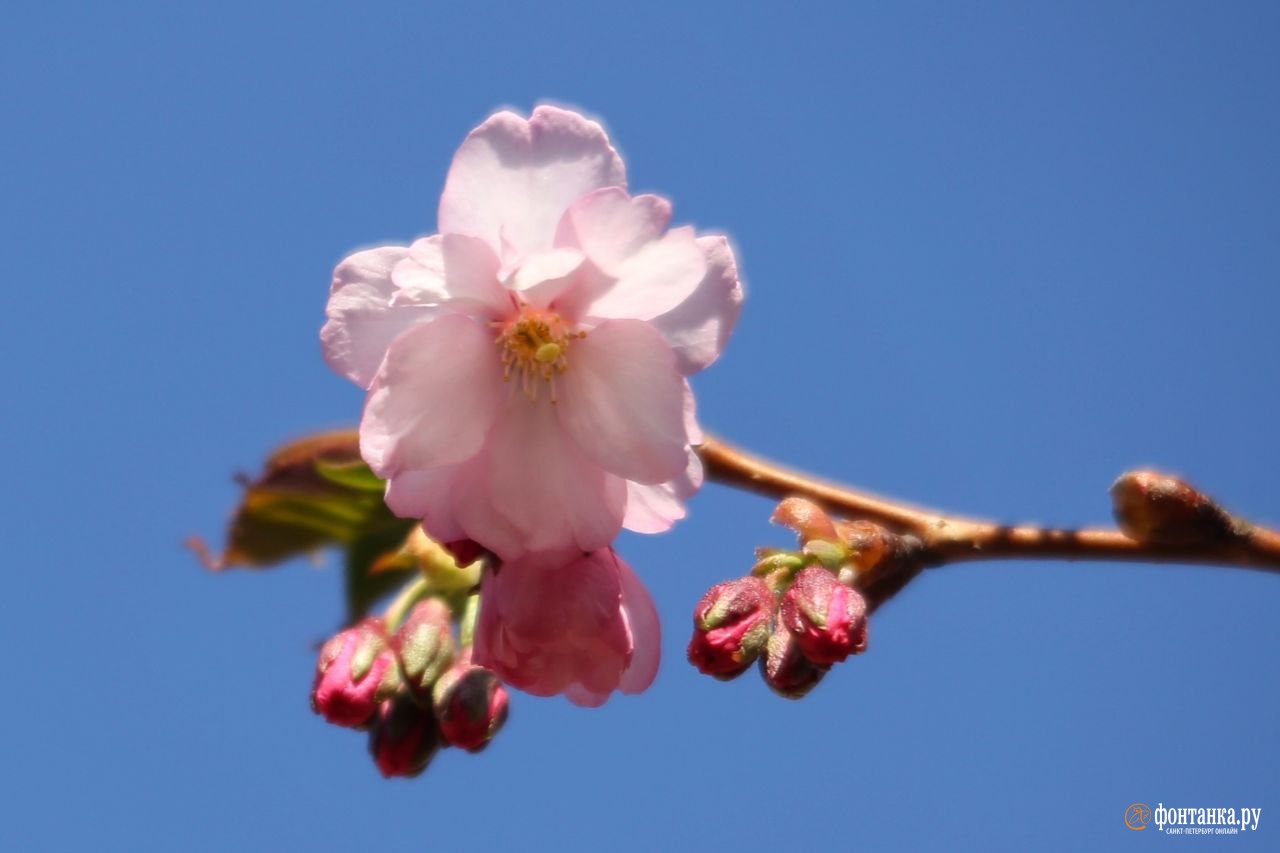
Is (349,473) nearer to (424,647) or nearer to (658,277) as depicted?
(424,647)

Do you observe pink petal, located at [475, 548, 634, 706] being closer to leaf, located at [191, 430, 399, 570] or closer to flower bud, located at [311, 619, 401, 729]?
flower bud, located at [311, 619, 401, 729]

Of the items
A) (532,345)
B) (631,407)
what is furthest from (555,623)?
(532,345)

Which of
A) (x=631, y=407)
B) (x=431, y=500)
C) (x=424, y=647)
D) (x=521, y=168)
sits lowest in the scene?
(x=424, y=647)

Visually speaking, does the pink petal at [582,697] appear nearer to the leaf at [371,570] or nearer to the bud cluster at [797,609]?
the bud cluster at [797,609]

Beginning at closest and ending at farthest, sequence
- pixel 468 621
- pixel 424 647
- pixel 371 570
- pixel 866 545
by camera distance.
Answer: pixel 866 545 → pixel 424 647 → pixel 468 621 → pixel 371 570

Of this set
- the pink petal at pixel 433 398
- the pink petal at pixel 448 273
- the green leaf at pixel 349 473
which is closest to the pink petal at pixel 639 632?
the pink petal at pixel 433 398

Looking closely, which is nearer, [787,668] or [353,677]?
[787,668]

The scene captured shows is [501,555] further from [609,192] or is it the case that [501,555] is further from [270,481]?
[270,481]

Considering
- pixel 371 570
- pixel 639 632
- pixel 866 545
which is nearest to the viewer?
pixel 866 545
